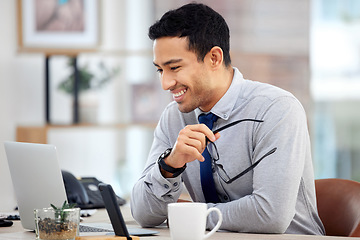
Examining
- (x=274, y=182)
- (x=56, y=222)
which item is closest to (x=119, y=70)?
(x=274, y=182)

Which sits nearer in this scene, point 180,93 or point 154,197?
point 154,197

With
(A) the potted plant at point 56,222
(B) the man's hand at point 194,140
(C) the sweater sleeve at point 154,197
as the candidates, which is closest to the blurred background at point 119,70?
(C) the sweater sleeve at point 154,197

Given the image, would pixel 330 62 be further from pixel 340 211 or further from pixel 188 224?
pixel 188 224

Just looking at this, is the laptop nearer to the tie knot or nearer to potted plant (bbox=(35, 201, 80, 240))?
potted plant (bbox=(35, 201, 80, 240))

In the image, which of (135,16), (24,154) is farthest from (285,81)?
(24,154)

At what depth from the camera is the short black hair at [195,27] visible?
194 centimetres

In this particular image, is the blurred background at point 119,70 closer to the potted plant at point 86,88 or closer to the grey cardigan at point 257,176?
the potted plant at point 86,88

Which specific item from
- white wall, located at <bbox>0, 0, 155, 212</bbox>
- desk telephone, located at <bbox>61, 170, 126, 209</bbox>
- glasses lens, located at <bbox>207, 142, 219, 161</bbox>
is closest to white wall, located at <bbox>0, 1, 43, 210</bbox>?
white wall, located at <bbox>0, 0, 155, 212</bbox>

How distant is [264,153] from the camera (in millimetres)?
1801

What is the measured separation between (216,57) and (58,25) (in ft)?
6.34

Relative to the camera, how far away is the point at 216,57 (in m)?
2.03

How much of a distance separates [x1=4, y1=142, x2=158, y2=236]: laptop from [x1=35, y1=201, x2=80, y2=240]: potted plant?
0.16 metres

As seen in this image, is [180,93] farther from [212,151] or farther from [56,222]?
[56,222]

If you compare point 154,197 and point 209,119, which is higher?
point 209,119
